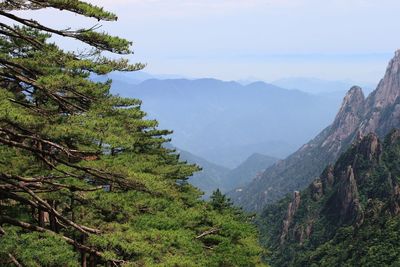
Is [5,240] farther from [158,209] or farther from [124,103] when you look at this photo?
[124,103]

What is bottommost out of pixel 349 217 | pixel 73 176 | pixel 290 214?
pixel 290 214

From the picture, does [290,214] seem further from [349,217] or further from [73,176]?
[73,176]

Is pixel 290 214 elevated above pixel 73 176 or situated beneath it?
situated beneath

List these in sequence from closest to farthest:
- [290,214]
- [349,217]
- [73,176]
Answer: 1. [73,176]
2. [349,217]
3. [290,214]

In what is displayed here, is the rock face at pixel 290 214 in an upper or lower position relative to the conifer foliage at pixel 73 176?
lower

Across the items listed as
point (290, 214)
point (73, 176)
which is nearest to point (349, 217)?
point (290, 214)

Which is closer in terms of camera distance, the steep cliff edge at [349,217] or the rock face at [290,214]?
the steep cliff edge at [349,217]

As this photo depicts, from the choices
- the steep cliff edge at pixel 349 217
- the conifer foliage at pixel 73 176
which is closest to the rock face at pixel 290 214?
the steep cliff edge at pixel 349 217

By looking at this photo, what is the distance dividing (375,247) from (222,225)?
58865 mm

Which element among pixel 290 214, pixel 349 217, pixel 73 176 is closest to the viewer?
pixel 73 176

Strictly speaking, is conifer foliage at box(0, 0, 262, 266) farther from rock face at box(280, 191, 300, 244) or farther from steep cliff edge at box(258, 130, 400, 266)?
rock face at box(280, 191, 300, 244)

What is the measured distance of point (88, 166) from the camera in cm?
1480

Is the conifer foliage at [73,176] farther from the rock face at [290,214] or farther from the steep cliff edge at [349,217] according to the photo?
the rock face at [290,214]

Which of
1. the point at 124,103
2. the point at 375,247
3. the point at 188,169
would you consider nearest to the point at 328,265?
the point at 375,247
